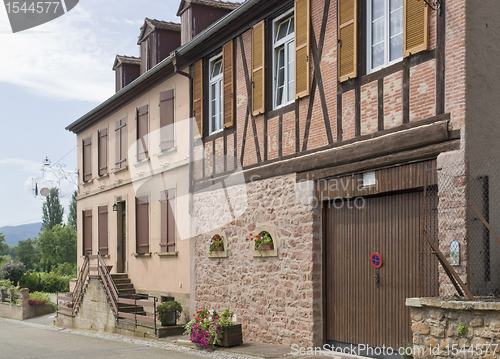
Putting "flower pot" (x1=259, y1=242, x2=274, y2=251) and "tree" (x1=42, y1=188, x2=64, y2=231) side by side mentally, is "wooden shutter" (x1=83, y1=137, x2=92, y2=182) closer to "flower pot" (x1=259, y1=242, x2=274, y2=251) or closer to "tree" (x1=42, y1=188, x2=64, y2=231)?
"flower pot" (x1=259, y1=242, x2=274, y2=251)

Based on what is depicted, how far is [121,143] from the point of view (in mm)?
19203

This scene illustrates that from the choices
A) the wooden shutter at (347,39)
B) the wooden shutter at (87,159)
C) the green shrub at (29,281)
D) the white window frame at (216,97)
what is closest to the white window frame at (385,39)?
the wooden shutter at (347,39)

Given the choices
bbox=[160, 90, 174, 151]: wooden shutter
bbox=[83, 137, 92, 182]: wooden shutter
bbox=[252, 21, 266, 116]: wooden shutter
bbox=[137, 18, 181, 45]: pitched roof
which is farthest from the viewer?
bbox=[83, 137, 92, 182]: wooden shutter

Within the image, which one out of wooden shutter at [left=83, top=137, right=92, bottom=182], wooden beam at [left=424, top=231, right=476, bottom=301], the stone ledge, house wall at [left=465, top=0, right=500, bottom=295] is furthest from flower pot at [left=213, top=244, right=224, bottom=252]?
wooden shutter at [left=83, top=137, right=92, bottom=182]

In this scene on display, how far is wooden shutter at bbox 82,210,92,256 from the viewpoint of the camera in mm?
21750

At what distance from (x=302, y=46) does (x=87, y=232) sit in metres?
13.8

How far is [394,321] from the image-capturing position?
8.75 meters

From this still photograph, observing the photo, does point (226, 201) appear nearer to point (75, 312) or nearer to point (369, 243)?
point (369, 243)

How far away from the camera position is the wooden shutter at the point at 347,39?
9367mm

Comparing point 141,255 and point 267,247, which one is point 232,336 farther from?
point 141,255

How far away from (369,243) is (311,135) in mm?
2146

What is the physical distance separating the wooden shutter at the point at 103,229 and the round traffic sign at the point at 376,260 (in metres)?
12.8

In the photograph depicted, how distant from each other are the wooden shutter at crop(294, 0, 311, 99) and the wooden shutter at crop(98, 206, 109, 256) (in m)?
11.4

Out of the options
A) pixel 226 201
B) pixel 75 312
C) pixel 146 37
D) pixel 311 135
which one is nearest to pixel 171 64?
pixel 146 37
